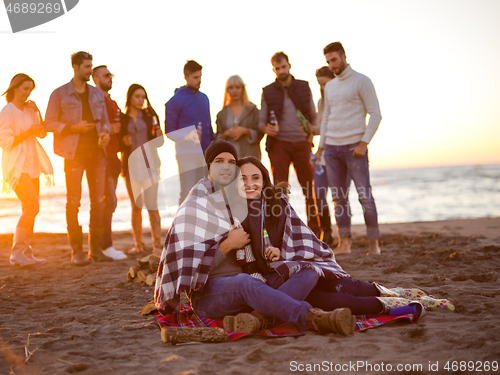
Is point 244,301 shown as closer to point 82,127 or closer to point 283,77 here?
point 82,127

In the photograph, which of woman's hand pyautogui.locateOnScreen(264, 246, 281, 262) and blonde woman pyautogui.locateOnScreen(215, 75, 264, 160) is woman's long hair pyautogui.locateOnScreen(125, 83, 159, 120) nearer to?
blonde woman pyautogui.locateOnScreen(215, 75, 264, 160)

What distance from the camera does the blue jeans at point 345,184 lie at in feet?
16.1

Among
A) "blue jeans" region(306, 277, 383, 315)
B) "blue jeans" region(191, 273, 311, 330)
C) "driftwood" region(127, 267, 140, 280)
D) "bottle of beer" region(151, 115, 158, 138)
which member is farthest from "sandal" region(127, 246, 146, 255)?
"blue jeans" region(306, 277, 383, 315)

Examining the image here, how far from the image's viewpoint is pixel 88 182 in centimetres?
514

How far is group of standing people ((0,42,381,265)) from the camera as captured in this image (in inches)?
194

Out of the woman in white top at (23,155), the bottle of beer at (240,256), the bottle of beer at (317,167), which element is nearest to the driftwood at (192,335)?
the bottle of beer at (240,256)

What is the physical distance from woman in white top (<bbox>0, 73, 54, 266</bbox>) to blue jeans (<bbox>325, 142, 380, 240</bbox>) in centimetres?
336

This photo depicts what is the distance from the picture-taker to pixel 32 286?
13.3ft

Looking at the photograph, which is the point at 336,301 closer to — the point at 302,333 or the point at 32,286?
the point at 302,333

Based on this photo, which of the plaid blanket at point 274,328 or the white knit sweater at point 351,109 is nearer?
the plaid blanket at point 274,328

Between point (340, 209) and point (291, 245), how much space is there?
91.6 inches

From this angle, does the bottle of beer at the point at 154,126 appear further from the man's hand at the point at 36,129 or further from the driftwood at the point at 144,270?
the driftwood at the point at 144,270

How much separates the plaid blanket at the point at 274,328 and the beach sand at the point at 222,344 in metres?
0.04

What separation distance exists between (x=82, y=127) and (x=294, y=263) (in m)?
3.29
